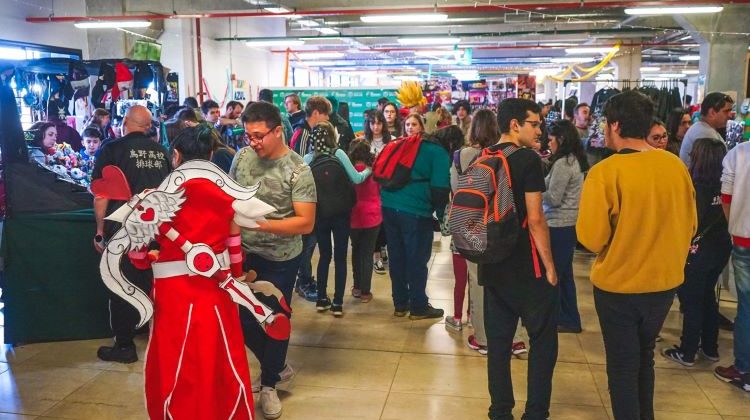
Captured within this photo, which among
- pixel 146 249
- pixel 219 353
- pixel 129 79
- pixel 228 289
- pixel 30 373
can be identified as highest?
pixel 129 79

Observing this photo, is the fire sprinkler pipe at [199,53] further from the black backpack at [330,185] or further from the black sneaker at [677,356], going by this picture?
the black sneaker at [677,356]

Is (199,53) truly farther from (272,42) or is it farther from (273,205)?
(273,205)

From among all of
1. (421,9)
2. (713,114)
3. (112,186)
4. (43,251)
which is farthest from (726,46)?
(112,186)

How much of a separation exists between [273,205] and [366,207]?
1.68m

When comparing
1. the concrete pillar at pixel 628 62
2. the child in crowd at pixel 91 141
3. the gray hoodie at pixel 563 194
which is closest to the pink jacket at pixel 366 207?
the gray hoodie at pixel 563 194

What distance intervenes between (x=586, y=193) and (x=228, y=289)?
1337 mm

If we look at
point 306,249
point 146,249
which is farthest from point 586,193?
point 306,249

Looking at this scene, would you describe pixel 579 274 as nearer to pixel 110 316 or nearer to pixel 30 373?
pixel 110 316

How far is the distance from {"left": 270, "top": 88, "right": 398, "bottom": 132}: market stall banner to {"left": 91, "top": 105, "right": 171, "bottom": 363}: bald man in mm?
6128

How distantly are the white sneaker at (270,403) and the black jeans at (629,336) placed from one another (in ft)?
4.81

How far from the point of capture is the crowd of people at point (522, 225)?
89.4 inches

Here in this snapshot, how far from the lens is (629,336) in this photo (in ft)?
7.66

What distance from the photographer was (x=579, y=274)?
5379mm

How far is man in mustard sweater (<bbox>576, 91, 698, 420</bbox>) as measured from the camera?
7.29 feet
